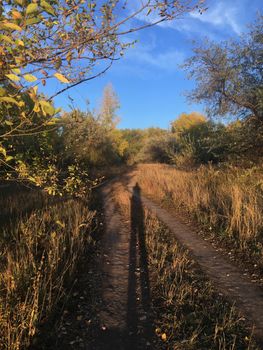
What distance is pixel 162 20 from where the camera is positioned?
2758 mm

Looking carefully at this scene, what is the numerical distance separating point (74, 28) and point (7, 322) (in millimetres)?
2880

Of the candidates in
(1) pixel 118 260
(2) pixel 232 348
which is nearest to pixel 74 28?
(2) pixel 232 348

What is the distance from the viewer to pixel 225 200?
31.7 feet

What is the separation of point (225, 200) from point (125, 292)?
530 centimetres

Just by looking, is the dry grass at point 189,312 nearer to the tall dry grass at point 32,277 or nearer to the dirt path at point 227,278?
the dirt path at point 227,278

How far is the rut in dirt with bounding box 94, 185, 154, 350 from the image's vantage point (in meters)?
3.96

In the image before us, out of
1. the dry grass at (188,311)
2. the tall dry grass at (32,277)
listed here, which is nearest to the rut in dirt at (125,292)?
the dry grass at (188,311)

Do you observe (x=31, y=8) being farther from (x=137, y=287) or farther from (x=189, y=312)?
(x=137, y=287)

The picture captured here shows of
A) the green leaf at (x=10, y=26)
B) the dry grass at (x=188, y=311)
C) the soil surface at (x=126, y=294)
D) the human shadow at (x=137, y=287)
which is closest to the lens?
the green leaf at (x=10, y=26)

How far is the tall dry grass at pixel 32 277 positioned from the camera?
3.60 m

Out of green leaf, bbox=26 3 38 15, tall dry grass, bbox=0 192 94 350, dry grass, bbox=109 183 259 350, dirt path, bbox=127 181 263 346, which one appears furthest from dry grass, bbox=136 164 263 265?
green leaf, bbox=26 3 38 15

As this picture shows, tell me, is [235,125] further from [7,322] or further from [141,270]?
[7,322]

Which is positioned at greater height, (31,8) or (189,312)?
(31,8)

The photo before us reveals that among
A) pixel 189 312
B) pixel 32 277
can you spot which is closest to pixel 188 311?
pixel 189 312
